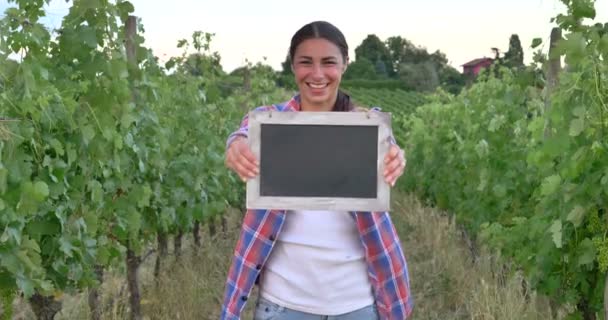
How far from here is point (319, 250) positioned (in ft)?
8.14

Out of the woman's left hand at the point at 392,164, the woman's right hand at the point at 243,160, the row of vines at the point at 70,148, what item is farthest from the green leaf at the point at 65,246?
the woman's left hand at the point at 392,164

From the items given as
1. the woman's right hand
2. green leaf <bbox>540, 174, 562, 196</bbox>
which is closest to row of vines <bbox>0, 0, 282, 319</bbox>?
the woman's right hand

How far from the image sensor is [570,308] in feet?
16.5

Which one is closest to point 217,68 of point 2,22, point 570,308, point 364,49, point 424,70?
point 570,308

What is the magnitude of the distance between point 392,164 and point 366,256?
1.16 feet

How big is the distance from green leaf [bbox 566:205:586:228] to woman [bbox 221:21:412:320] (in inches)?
37.1

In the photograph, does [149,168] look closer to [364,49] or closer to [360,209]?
[360,209]

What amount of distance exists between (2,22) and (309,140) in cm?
134

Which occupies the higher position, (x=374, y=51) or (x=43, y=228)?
(x=374, y=51)

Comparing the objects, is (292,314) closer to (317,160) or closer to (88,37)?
(317,160)

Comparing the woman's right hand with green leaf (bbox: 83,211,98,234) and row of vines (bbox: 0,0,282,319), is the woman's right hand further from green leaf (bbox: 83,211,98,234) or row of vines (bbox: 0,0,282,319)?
green leaf (bbox: 83,211,98,234)

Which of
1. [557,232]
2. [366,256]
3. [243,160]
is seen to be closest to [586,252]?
[557,232]

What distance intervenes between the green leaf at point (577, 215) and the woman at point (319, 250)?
0.94m

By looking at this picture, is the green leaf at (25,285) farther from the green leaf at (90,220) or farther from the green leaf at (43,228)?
the green leaf at (90,220)
